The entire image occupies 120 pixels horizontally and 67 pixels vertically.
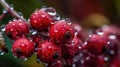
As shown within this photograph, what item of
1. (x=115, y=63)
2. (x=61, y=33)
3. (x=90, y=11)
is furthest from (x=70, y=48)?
(x=90, y=11)

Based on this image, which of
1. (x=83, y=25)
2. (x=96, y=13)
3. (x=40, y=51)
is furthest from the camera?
(x=96, y=13)

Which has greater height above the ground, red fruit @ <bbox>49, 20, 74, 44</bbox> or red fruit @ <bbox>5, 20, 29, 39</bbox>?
red fruit @ <bbox>5, 20, 29, 39</bbox>

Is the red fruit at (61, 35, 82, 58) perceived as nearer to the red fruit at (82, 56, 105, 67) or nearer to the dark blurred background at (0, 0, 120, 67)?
the red fruit at (82, 56, 105, 67)

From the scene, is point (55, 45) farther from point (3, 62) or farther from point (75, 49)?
point (3, 62)

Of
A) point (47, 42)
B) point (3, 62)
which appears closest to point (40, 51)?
point (47, 42)

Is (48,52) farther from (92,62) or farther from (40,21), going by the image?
(92,62)

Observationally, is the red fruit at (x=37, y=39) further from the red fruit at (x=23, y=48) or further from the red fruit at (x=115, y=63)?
the red fruit at (x=115, y=63)

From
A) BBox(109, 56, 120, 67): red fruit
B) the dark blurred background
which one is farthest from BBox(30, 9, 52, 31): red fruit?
the dark blurred background
